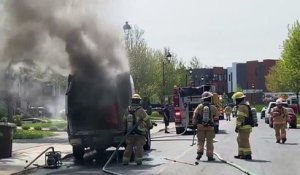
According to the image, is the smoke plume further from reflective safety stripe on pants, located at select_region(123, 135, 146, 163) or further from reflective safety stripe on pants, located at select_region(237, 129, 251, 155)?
reflective safety stripe on pants, located at select_region(237, 129, 251, 155)

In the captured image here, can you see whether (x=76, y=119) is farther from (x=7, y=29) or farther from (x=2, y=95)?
(x=2, y=95)

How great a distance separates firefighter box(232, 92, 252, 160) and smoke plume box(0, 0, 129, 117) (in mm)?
3262

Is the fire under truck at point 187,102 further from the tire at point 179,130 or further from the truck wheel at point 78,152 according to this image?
the truck wheel at point 78,152

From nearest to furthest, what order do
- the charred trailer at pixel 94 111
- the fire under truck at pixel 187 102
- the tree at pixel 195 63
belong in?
the charred trailer at pixel 94 111 → the fire under truck at pixel 187 102 → the tree at pixel 195 63

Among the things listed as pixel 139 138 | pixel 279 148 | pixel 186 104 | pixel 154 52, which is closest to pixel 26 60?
pixel 139 138

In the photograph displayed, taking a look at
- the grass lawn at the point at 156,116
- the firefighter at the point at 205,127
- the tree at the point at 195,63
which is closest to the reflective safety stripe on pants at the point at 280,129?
Answer: the firefighter at the point at 205,127

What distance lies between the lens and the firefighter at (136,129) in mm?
14039

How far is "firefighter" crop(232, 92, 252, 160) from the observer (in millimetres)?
14727

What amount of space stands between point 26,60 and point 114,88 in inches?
98.1

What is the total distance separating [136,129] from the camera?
14102mm

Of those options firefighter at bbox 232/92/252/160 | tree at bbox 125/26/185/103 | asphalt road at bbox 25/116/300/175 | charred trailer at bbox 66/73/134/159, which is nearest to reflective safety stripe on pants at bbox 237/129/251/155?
firefighter at bbox 232/92/252/160

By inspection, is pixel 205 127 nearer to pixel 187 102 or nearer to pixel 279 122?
pixel 279 122

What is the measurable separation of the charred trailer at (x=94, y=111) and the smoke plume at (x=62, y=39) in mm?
190

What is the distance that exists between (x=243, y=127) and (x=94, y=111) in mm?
3947
